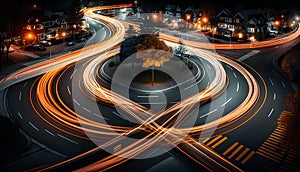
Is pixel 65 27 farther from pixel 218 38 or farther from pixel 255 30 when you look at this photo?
pixel 255 30

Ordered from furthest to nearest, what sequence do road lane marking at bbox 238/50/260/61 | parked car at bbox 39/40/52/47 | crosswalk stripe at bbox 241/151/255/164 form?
parked car at bbox 39/40/52/47, road lane marking at bbox 238/50/260/61, crosswalk stripe at bbox 241/151/255/164

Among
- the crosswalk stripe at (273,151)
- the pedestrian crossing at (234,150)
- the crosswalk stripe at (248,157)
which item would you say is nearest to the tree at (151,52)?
the pedestrian crossing at (234,150)

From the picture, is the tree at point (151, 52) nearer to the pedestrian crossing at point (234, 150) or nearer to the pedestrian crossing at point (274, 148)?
the pedestrian crossing at point (234, 150)

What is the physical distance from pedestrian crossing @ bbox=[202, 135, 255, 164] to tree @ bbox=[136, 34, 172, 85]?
18353mm

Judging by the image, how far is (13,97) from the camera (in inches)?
1725

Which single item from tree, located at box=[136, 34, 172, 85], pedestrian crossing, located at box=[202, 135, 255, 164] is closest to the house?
tree, located at box=[136, 34, 172, 85]

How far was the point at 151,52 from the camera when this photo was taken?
47500 mm

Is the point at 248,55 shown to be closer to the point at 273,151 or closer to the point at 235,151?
the point at 273,151

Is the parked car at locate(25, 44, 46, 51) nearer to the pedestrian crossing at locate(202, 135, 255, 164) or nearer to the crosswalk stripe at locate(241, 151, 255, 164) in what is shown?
the pedestrian crossing at locate(202, 135, 255, 164)

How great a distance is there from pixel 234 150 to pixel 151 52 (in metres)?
22.3

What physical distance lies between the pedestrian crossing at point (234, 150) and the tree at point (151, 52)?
1835 cm

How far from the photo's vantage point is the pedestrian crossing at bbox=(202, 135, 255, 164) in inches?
1190

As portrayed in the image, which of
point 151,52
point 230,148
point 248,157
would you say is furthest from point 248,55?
point 248,157

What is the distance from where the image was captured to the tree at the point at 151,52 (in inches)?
1868
